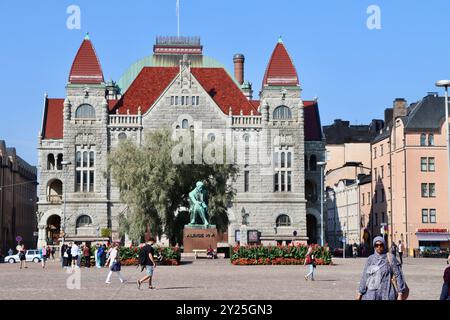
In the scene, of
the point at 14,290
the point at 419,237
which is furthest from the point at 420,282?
the point at 419,237

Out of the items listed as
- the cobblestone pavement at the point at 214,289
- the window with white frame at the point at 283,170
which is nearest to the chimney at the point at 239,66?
the window with white frame at the point at 283,170

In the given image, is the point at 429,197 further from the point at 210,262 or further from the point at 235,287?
the point at 235,287

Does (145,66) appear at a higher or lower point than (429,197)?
higher

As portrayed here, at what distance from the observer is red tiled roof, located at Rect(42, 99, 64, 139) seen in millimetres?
100062

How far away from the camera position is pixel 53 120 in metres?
103

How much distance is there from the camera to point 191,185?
7169 cm

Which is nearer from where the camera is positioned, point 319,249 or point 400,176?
point 319,249

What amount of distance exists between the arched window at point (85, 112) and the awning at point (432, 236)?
37452 mm

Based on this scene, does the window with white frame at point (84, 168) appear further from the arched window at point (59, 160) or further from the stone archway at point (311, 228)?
the stone archway at point (311, 228)

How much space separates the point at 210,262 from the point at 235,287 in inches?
1079

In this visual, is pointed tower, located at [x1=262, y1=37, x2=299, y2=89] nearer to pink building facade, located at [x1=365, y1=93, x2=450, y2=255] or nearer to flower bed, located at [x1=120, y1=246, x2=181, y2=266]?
pink building facade, located at [x1=365, y1=93, x2=450, y2=255]

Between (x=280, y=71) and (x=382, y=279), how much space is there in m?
86.1

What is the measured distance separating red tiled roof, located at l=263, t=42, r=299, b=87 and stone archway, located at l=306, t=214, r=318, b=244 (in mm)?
16130

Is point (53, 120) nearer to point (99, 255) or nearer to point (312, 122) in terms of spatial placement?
point (312, 122)
